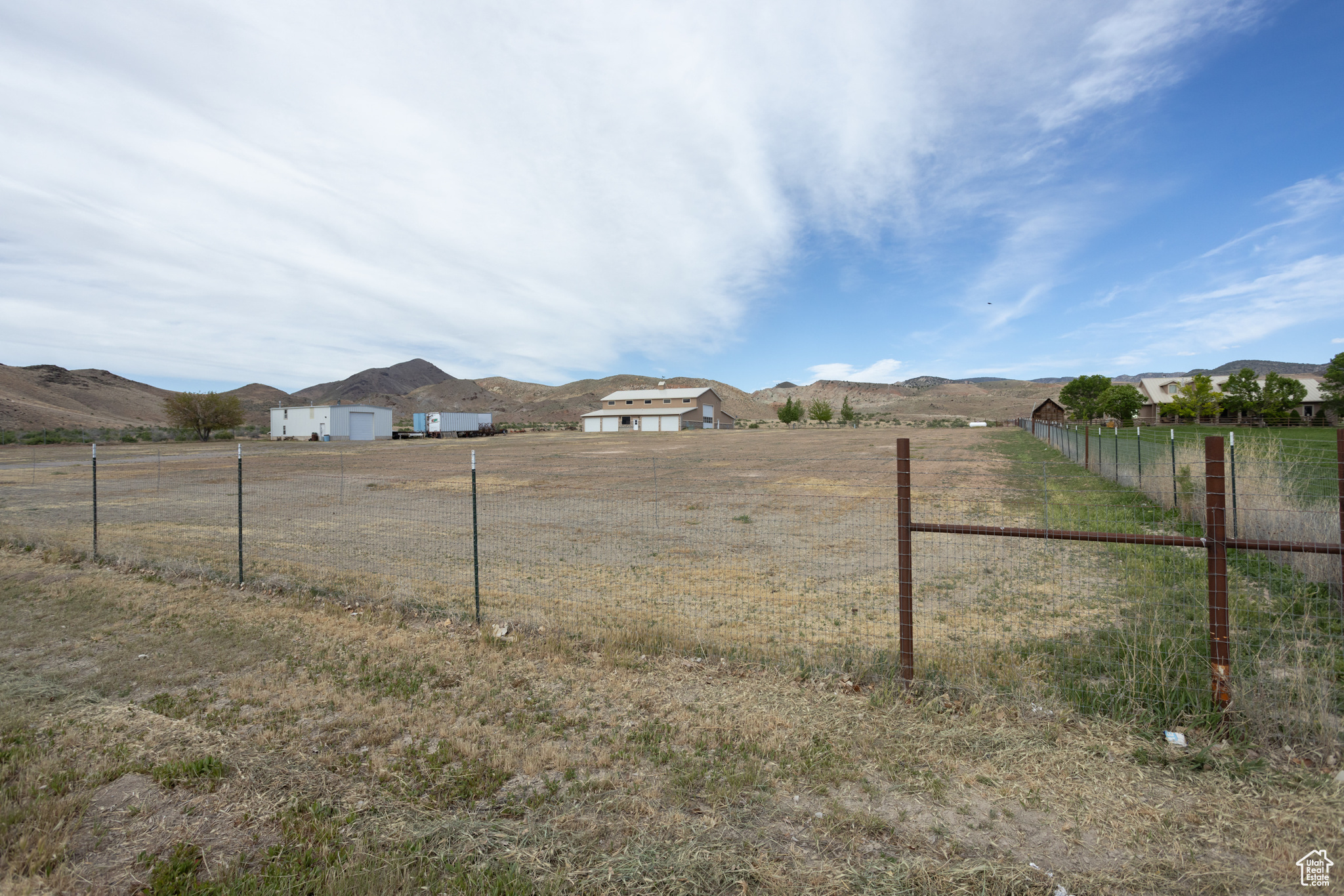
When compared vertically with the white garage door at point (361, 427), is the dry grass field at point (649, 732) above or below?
below

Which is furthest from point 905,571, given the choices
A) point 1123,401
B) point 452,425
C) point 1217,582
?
point 1123,401

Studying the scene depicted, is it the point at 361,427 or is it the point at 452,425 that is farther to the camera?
the point at 452,425

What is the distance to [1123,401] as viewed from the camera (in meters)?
84.4

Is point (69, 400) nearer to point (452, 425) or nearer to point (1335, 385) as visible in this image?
A: point (452, 425)

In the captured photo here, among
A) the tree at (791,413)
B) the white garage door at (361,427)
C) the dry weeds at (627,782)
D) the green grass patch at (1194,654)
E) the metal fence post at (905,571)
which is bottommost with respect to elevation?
the dry weeds at (627,782)

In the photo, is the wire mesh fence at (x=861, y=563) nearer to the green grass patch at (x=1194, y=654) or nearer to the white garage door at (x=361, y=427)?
the green grass patch at (x=1194, y=654)

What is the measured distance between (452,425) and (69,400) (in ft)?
358

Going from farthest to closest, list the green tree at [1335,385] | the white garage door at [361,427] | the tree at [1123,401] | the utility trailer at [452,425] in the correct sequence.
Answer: the tree at [1123,401] → the utility trailer at [452,425] → the white garage door at [361,427] → the green tree at [1335,385]

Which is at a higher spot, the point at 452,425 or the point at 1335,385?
the point at 1335,385

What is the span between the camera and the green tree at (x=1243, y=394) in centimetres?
7219

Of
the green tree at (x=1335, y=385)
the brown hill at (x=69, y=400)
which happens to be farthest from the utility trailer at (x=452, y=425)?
the green tree at (x=1335, y=385)

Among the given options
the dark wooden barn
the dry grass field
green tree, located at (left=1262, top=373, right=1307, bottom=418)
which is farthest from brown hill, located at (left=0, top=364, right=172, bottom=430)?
green tree, located at (left=1262, top=373, right=1307, bottom=418)

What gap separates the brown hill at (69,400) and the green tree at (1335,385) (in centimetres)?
14979

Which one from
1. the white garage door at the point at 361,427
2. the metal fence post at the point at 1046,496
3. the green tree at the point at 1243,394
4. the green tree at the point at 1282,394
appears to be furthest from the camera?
the white garage door at the point at 361,427
